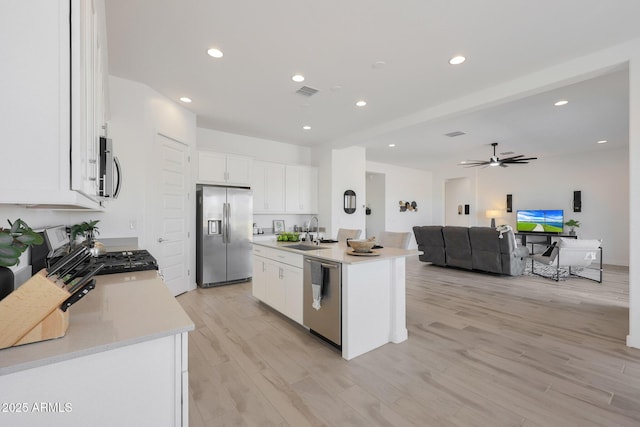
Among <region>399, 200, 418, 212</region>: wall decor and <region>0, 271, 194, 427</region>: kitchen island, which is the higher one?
<region>399, 200, 418, 212</region>: wall decor

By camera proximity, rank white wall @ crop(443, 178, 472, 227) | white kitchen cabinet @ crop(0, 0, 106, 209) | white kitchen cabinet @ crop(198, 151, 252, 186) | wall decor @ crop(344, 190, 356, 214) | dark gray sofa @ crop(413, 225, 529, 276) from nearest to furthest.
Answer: white kitchen cabinet @ crop(0, 0, 106, 209) < white kitchen cabinet @ crop(198, 151, 252, 186) < dark gray sofa @ crop(413, 225, 529, 276) < wall decor @ crop(344, 190, 356, 214) < white wall @ crop(443, 178, 472, 227)

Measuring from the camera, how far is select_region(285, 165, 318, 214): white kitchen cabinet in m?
6.13

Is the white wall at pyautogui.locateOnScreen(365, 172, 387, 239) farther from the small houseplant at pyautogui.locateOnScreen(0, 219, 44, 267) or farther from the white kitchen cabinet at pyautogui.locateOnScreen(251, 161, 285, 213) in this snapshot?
the small houseplant at pyautogui.locateOnScreen(0, 219, 44, 267)

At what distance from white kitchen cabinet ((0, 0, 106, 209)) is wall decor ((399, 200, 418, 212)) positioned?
9074 millimetres

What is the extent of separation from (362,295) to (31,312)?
2148mm

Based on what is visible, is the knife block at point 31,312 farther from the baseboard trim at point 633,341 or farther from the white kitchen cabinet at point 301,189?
the white kitchen cabinet at point 301,189

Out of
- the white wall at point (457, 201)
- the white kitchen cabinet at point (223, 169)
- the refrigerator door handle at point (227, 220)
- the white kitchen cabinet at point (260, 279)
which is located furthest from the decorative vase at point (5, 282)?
the white wall at point (457, 201)

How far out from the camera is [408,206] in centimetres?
945

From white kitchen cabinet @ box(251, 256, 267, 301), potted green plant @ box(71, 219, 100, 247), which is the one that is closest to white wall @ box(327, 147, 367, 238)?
white kitchen cabinet @ box(251, 256, 267, 301)

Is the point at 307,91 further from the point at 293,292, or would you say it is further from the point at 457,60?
the point at 293,292

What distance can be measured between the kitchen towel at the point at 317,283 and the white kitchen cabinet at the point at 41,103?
6.65 feet

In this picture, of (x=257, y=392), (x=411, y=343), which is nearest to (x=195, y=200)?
(x=257, y=392)

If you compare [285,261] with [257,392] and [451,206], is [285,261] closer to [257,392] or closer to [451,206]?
[257,392]

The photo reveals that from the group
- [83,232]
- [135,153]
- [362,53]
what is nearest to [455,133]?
[362,53]
